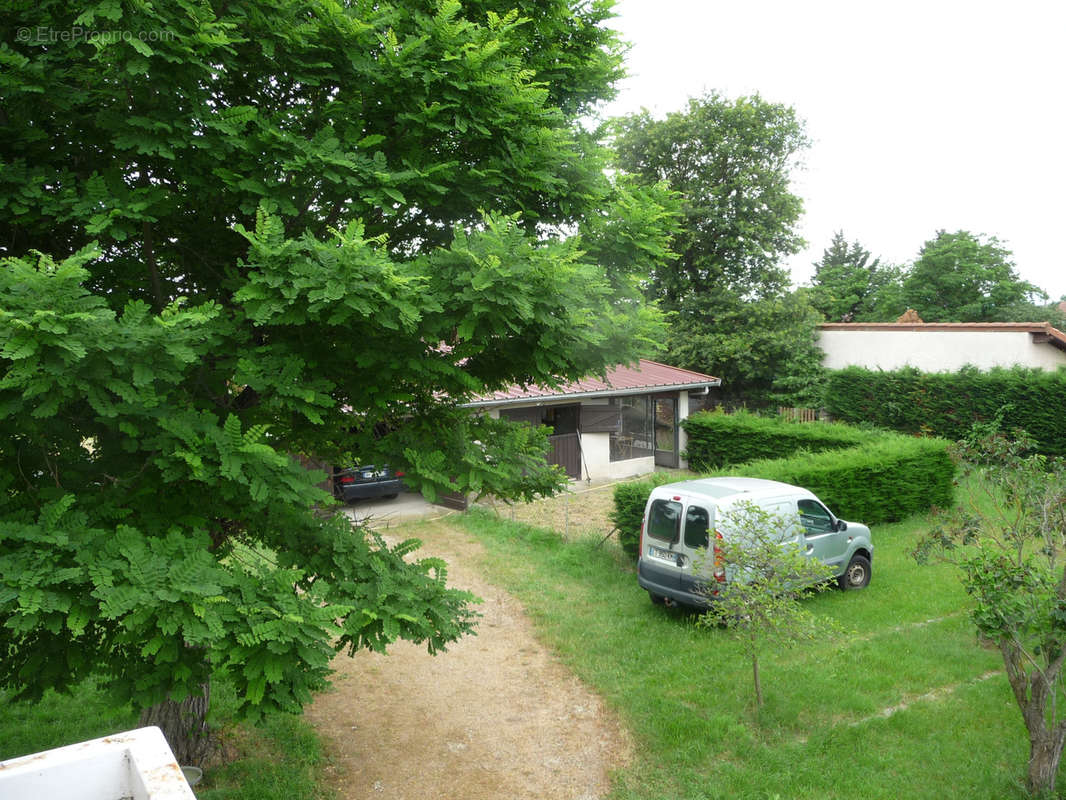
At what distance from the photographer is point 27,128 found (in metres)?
4.74

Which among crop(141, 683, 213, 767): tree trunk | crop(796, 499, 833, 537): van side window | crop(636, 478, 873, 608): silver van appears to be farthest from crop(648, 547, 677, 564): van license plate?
crop(141, 683, 213, 767): tree trunk

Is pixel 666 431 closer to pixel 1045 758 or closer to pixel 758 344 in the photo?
pixel 758 344

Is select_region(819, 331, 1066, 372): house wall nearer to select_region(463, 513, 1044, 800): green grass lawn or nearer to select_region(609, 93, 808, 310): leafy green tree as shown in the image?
select_region(609, 93, 808, 310): leafy green tree

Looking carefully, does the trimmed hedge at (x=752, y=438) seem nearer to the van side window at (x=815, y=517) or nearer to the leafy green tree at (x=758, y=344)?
the leafy green tree at (x=758, y=344)

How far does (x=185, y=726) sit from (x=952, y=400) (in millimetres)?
22404

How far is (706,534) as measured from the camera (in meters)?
9.70

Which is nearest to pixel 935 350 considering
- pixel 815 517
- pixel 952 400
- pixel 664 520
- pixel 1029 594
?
pixel 952 400

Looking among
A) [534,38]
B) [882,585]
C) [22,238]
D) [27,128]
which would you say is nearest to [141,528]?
[22,238]

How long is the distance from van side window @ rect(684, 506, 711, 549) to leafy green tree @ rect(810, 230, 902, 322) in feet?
160

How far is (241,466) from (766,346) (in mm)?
24873

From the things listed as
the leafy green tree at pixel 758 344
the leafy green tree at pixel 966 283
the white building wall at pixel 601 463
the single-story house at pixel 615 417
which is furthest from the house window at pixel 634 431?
the leafy green tree at pixel 966 283

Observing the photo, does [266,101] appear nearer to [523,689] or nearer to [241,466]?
[241,466]

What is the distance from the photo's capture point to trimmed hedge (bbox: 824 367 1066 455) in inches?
794

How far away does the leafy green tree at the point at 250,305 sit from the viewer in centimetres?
423
